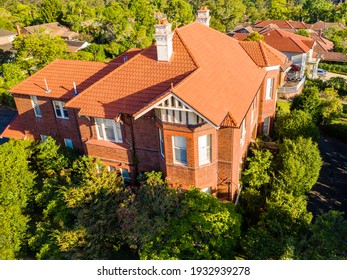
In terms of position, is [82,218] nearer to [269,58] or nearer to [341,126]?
[269,58]

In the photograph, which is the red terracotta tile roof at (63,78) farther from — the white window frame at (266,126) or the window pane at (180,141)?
the white window frame at (266,126)

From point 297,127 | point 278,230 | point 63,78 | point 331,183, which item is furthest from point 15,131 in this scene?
point 331,183

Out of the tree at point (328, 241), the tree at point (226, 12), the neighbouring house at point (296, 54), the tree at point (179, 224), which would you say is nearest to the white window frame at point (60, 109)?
the tree at point (179, 224)

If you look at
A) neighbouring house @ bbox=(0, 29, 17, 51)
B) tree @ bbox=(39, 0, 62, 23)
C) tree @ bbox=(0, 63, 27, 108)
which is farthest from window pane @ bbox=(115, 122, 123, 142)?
tree @ bbox=(39, 0, 62, 23)

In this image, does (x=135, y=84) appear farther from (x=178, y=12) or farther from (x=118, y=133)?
(x=178, y=12)

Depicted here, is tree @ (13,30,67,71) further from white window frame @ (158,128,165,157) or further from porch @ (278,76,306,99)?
white window frame @ (158,128,165,157)
